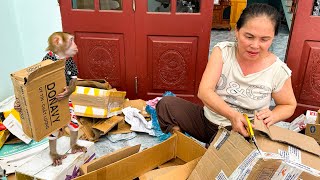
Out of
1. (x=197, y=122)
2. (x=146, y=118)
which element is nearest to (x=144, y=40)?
(x=146, y=118)

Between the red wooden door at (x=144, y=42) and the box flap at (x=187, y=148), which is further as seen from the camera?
the red wooden door at (x=144, y=42)

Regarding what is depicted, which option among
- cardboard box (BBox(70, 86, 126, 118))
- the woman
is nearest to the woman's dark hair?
the woman

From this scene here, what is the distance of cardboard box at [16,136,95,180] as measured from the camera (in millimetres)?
1425

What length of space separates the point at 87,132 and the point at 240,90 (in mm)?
1159

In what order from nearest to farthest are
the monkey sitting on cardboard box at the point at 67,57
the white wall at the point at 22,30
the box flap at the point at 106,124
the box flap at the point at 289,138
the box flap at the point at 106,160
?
1. the box flap at the point at 289,138
2. the box flap at the point at 106,160
3. the monkey sitting on cardboard box at the point at 67,57
4. the box flap at the point at 106,124
5. the white wall at the point at 22,30

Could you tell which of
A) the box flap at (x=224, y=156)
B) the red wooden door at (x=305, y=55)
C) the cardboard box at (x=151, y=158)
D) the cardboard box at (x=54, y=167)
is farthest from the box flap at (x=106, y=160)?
the red wooden door at (x=305, y=55)

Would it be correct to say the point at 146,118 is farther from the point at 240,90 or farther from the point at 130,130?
the point at 240,90

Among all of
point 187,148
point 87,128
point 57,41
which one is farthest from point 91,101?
point 187,148

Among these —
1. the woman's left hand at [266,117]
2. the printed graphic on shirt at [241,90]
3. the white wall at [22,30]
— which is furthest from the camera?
the white wall at [22,30]

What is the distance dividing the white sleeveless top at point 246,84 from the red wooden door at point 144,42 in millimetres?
860

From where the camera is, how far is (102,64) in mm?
2543

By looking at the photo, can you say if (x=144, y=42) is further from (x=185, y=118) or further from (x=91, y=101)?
(x=185, y=118)

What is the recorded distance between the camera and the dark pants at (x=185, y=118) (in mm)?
1681

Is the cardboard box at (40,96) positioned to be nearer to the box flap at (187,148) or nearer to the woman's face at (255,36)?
the box flap at (187,148)
